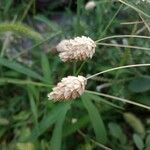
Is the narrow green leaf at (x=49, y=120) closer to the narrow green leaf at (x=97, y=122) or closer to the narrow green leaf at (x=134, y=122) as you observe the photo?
the narrow green leaf at (x=97, y=122)

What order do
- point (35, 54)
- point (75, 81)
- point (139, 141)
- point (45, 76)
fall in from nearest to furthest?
point (75, 81) → point (139, 141) → point (45, 76) → point (35, 54)

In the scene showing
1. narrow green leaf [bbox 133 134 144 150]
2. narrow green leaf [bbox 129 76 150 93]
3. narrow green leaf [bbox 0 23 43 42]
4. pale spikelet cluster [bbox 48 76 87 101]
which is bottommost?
narrow green leaf [bbox 133 134 144 150]

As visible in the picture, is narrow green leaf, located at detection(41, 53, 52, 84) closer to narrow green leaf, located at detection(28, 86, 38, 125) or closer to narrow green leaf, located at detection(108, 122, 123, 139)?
narrow green leaf, located at detection(28, 86, 38, 125)

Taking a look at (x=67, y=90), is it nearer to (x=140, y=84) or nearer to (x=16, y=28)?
(x=16, y=28)

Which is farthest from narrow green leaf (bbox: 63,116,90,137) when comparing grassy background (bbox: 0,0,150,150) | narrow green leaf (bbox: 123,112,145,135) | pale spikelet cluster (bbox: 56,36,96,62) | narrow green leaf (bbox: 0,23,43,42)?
pale spikelet cluster (bbox: 56,36,96,62)

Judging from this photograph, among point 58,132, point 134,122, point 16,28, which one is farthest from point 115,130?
point 16,28

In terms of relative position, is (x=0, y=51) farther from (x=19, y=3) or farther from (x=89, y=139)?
(x=89, y=139)

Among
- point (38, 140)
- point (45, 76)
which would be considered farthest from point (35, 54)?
point (38, 140)

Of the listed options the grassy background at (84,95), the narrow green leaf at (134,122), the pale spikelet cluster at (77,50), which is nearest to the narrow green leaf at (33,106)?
the grassy background at (84,95)
